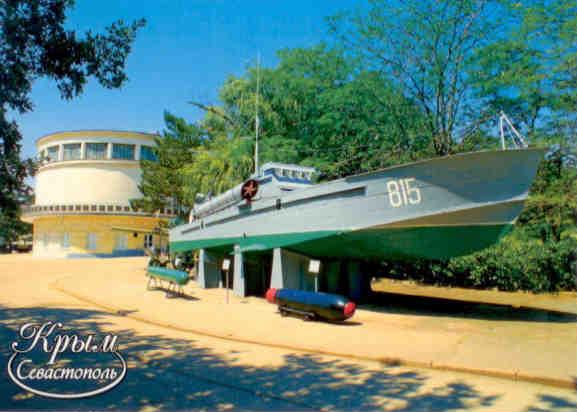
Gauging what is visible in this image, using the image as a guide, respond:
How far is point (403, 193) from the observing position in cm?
1159

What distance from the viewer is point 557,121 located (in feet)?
66.7

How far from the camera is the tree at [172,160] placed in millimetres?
34438

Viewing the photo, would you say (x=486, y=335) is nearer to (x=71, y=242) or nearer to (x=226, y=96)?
(x=226, y=96)

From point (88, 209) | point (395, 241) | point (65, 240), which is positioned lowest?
point (395, 241)

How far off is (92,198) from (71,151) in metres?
7.51

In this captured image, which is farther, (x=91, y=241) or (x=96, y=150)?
(x=96, y=150)

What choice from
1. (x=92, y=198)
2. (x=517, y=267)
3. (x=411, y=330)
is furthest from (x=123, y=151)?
(x=411, y=330)

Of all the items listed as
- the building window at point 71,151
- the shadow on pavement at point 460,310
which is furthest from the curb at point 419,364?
the building window at point 71,151

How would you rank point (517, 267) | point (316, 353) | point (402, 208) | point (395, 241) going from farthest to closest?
point (517, 267), point (395, 241), point (402, 208), point (316, 353)

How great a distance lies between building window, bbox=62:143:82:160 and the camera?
54312mm

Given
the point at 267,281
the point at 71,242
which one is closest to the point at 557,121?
the point at 267,281

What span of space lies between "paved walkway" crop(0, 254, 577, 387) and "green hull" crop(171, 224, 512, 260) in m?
1.97

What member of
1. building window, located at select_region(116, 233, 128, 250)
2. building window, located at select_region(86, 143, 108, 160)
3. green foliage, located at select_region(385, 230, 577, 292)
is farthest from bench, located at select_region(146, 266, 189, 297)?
building window, located at select_region(86, 143, 108, 160)

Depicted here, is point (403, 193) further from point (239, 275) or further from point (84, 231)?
point (84, 231)
